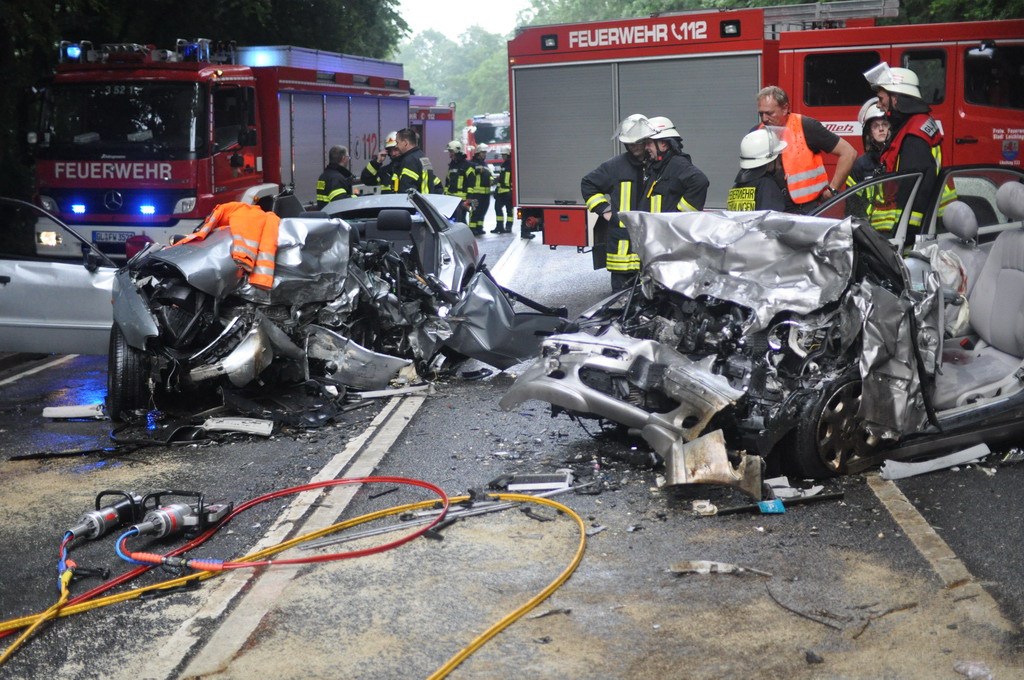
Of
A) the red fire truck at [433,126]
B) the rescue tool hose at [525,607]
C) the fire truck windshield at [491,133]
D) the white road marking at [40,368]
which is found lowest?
the rescue tool hose at [525,607]

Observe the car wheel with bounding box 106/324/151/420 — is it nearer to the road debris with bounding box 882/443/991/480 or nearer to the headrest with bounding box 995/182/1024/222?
the road debris with bounding box 882/443/991/480

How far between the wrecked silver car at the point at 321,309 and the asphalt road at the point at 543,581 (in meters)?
0.79

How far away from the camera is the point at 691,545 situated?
16.8 feet

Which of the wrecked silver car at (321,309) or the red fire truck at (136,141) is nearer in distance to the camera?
the wrecked silver car at (321,309)

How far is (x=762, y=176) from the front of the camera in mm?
8828

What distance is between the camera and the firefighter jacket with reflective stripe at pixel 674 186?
872 cm

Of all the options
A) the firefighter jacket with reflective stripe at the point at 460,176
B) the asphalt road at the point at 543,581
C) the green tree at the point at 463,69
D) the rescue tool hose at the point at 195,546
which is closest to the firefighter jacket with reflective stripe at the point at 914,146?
the asphalt road at the point at 543,581

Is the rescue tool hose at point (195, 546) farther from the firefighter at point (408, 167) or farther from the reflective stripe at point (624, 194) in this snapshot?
the firefighter at point (408, 167)

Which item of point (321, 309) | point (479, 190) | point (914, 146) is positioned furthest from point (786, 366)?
point (479, 190)

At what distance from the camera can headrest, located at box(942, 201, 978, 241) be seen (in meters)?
6.90

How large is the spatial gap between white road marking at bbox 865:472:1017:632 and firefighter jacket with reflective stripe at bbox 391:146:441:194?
7980 mm

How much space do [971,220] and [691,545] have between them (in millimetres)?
3086

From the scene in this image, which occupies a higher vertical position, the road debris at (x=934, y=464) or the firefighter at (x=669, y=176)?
the firefighter at (x=669, y=176)

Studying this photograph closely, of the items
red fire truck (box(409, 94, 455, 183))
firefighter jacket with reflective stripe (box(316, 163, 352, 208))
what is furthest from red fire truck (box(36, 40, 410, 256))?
red fire truck (box(409, 94, 455, 183))
